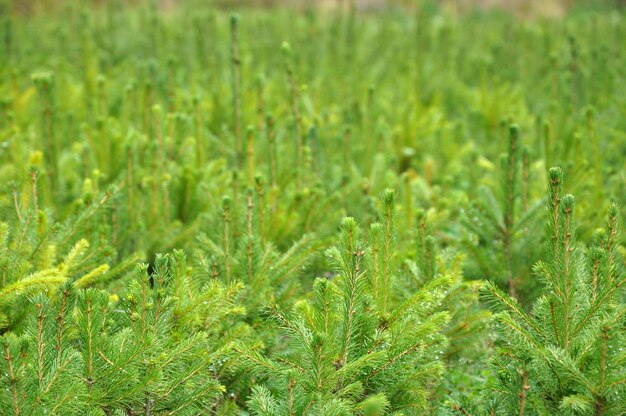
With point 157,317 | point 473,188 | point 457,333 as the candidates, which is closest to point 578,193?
point 473,188

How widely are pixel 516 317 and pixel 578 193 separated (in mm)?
1654

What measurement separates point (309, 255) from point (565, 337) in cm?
112

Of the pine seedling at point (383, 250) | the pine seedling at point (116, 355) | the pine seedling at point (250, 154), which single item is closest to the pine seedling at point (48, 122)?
the pine seedling at point (250, 154)

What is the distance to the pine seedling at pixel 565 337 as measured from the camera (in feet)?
5.99

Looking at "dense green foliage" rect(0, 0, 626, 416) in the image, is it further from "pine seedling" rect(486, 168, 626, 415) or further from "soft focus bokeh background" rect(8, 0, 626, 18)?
"soft focus bokeh background" rect(8, 0, 626, 18)

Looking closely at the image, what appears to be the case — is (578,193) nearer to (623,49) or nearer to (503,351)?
(503,351)

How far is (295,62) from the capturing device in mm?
6578

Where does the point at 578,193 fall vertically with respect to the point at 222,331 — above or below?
above

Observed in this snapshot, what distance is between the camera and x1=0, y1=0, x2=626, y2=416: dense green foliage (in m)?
1.89

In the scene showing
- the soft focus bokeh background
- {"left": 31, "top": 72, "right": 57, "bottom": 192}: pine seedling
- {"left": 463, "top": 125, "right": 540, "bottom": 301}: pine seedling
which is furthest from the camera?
the soft focus bokeh background

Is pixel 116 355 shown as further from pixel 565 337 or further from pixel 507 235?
pixel 507 235

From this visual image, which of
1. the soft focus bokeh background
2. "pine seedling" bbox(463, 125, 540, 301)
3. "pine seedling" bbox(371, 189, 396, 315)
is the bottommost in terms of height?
"pine seedling" bbox(463, 125, 540, 301)

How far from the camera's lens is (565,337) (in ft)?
6.45

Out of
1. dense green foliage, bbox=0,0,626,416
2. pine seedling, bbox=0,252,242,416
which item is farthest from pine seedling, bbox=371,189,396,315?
pine seedling, bbox=0,252,242,416
